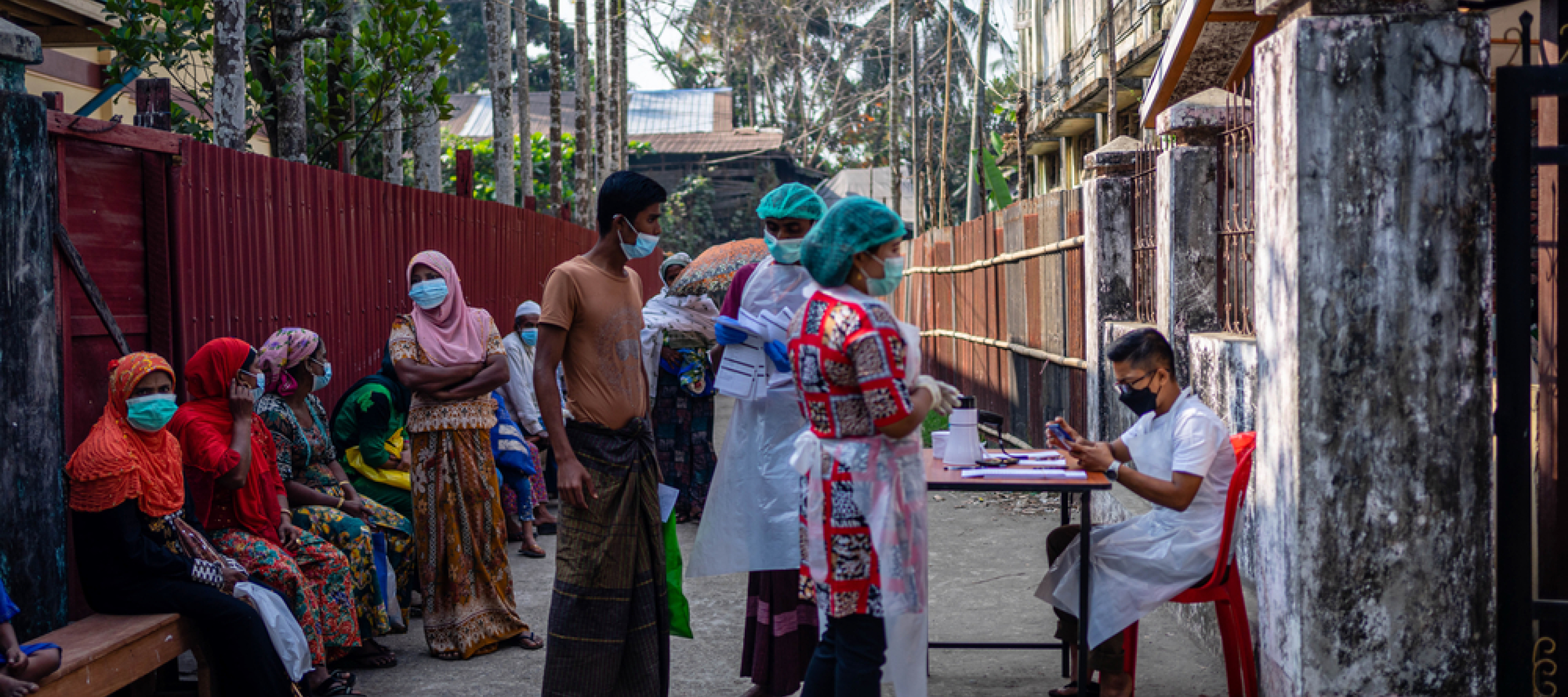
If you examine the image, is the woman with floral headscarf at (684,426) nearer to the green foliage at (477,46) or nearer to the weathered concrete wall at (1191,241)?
the weathered concrete wall at (1191,241)

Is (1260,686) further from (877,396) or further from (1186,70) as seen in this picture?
(1186,70)

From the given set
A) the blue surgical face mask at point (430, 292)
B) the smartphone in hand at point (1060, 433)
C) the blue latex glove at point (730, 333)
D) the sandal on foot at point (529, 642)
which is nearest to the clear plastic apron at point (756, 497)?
the blue latex glove at point (730, 333)

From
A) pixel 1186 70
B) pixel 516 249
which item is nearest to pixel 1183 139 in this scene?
pixel 1186 70

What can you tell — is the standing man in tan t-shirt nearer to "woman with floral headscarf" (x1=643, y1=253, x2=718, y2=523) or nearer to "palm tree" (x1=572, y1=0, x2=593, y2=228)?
"woman with floral headscarf" (x1=643, y1=253, x2=718, y2=523)

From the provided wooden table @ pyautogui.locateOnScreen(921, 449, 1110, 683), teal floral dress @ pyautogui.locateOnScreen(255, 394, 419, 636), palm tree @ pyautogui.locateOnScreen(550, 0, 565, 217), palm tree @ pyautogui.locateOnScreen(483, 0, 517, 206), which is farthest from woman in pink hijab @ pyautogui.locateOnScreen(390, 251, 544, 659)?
palm tree @ pyautogui.locateOnScreen(550, 0, 565, 217)

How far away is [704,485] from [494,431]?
1.58 m

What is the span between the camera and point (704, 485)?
26.5 ft

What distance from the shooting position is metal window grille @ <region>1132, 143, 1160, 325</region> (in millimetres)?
6980

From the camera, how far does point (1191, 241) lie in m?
5.85

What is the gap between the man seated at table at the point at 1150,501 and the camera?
388 centimetres

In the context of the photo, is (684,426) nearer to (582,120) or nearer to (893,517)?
(893,517)

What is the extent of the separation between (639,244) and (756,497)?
984 millimetres

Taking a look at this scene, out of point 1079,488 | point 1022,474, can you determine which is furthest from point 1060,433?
point 1079,488

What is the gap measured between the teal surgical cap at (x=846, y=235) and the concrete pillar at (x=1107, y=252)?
4602mm
